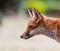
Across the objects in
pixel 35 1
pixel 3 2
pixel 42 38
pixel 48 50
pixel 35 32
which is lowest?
pixel 3 2

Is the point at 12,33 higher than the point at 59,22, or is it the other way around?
the point at 59,22

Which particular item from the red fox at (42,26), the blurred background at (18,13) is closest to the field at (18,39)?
the blurred background at (18,13)

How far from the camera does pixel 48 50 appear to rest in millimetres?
7695

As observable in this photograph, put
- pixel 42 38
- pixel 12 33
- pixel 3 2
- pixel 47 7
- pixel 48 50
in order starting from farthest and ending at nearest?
pixel 3 2 < pixel 47 7 < pixel 12 33 < pixel 42 38 < pixel 48 50

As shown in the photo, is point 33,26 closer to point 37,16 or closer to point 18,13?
point 37,16

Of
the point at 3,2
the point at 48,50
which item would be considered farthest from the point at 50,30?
the point at 3,2

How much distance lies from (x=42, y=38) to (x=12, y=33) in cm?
159

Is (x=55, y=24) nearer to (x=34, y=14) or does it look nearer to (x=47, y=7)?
(x=34, y=14)

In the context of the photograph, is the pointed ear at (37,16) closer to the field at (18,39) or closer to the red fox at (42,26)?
the red fox at (42,26)

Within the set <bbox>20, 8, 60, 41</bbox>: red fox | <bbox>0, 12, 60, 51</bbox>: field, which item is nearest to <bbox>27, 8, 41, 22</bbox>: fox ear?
<bbox>20, 8, 60, 41</bbox>: red fox

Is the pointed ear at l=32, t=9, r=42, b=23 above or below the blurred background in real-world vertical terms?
above

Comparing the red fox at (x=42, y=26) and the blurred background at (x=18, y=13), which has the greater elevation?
the red fox at (x=42, y=26)

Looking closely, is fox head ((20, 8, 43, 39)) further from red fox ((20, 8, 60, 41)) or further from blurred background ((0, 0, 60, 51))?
blurred background ((0, 0, 60, 51))

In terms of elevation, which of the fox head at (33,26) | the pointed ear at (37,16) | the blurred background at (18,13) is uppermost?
the pointed ear at (37,16)
